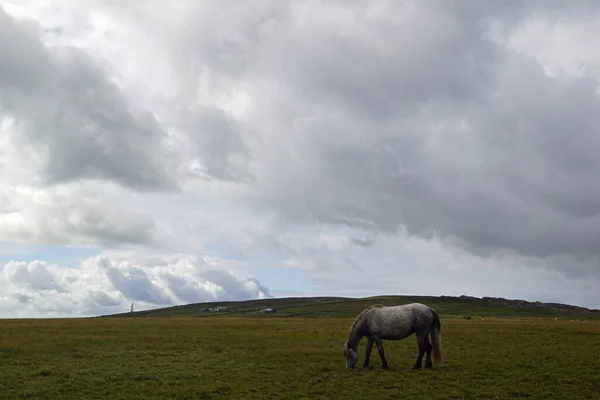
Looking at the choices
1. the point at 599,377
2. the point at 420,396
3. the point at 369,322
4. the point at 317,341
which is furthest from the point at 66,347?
the point at 599,377

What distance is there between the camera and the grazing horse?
82.3 feet

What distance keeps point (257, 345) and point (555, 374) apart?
66.3 feet

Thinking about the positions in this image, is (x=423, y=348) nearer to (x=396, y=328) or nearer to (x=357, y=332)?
(x=396, y=328)

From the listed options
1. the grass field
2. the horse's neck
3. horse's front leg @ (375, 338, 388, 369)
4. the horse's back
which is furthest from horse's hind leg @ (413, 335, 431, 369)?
the horse's neck

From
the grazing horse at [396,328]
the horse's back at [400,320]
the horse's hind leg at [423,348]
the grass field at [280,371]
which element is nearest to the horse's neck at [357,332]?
the grazing horse at [396,328]

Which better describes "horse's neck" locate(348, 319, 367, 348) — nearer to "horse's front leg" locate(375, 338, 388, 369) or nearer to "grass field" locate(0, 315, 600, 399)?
"horse's front leg" locate(375, 338, 388, 369)

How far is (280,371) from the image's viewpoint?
2478 centimetres

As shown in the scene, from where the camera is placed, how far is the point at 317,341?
39.2 meters

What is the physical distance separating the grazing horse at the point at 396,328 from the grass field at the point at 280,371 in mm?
960

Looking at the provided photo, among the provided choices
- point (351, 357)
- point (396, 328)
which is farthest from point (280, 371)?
point (396, 328)

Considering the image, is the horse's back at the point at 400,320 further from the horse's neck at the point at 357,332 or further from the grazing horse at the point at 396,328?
the horse's neck at the point at 357,332

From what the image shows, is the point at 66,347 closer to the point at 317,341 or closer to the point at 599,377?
the point at 317,341

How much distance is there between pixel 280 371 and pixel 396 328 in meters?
6.46

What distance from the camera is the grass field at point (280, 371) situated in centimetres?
1995
